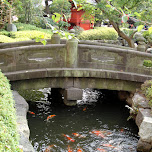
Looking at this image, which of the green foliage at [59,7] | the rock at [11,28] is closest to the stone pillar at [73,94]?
the rock at [11,28]

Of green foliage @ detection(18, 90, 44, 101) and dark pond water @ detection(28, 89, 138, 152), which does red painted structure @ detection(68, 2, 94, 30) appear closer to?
green foliage @ detection(18, 90, 44, 101)

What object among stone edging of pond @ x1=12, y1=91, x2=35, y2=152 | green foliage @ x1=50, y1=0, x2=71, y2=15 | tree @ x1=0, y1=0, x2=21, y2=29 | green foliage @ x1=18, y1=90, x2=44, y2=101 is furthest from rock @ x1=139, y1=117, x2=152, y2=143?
green foliage @ x1=50, y1=0, x2=71, y2=15

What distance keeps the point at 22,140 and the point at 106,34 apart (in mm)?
17815

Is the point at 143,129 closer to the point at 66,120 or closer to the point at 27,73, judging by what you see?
the point at 66,120

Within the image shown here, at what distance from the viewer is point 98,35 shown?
2106 cm

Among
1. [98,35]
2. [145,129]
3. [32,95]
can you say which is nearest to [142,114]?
[145,129]

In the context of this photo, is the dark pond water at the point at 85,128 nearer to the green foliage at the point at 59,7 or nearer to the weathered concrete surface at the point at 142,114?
the weathered concrete surface at the point at 142,114

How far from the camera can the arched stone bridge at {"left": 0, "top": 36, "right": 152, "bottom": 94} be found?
8.35m

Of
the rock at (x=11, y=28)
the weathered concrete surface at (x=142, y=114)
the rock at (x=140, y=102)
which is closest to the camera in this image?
the weathered concrete surface at (x=142, y=114)

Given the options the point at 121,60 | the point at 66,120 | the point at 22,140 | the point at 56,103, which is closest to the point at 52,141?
the point at 66,120

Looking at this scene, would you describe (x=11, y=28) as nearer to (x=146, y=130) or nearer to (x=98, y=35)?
(x=98, y=35)

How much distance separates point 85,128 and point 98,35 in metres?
14.2

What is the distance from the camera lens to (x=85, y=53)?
8805 millimetres

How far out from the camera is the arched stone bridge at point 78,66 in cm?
835
